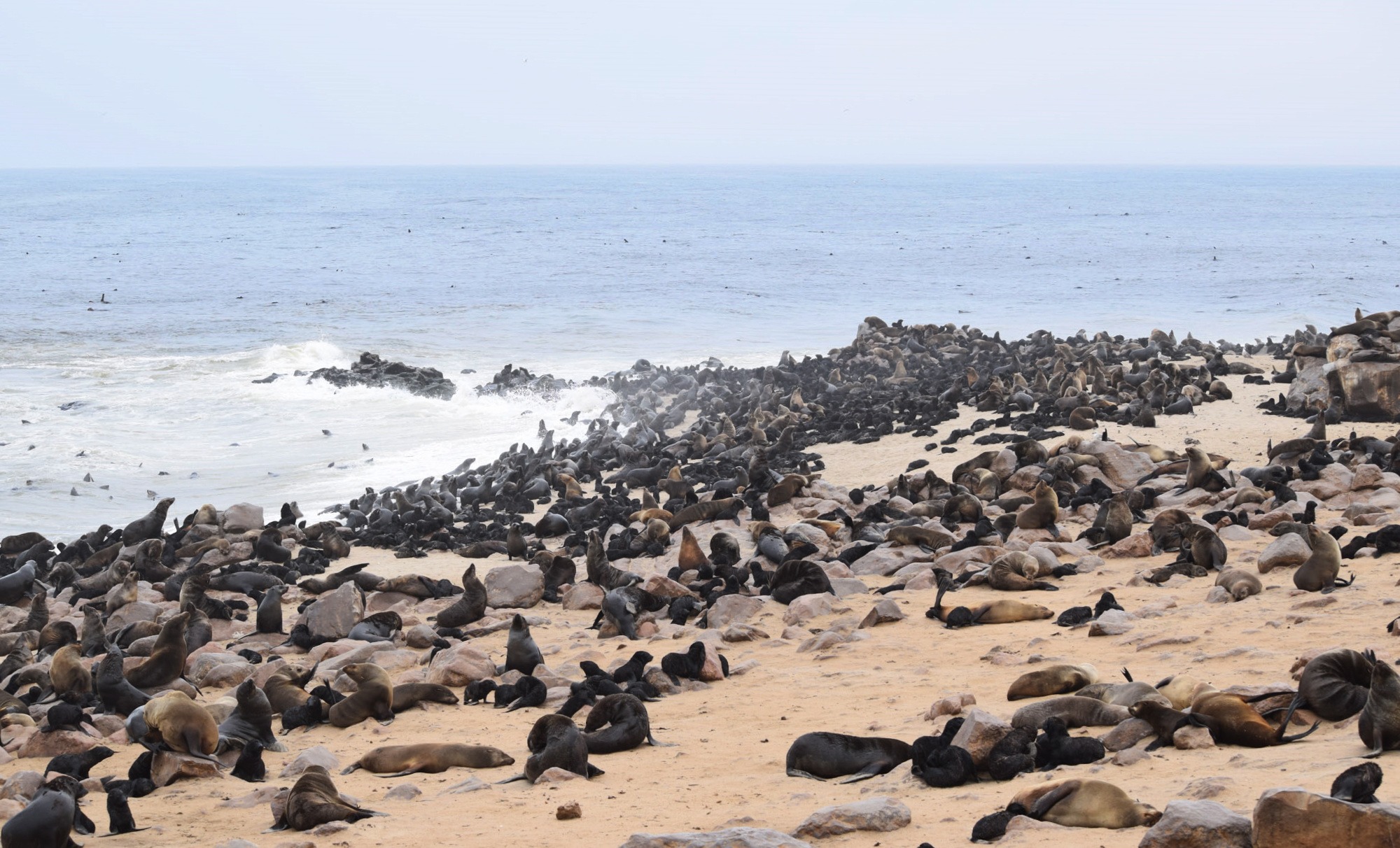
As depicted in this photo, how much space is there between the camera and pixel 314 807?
551 cm

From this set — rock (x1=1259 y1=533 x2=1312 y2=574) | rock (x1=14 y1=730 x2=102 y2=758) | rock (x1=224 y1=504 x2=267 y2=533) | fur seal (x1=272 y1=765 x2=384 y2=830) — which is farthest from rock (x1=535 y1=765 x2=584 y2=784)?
rock (x1=224 y1=504 x2=267 y2=533)

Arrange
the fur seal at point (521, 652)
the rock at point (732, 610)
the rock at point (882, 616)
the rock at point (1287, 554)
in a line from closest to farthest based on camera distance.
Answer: the fur seal at point (521, 652), the rock at point (1287, 554), the rock at point (882, 616), the rock at point (732, 610)

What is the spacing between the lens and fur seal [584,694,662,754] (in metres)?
6.42

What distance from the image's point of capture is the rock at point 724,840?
13.9 feet

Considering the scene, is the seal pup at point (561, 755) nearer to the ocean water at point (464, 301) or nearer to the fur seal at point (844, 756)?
the fur seal at point (844, 756)

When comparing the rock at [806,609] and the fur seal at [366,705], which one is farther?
the rock at [806,609]

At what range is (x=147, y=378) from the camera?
28734 millimetres

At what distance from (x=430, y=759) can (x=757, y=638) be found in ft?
10.6

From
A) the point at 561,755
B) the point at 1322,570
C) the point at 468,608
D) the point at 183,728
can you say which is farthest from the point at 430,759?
the point at 1322,570

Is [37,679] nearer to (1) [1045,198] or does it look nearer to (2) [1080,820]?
(2) [1080,820]

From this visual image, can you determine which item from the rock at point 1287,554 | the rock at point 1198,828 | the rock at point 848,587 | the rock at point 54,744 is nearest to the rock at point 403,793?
the rock at point 54,744

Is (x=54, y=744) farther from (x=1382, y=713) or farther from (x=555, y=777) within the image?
(x=1382, y=713)

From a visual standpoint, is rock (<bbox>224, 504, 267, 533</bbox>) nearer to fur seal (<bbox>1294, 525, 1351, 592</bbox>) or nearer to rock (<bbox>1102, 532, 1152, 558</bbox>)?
rock (<bbox>1102, 532, 1152, 558</bbox>)

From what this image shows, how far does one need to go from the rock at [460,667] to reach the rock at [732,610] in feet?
6.38
